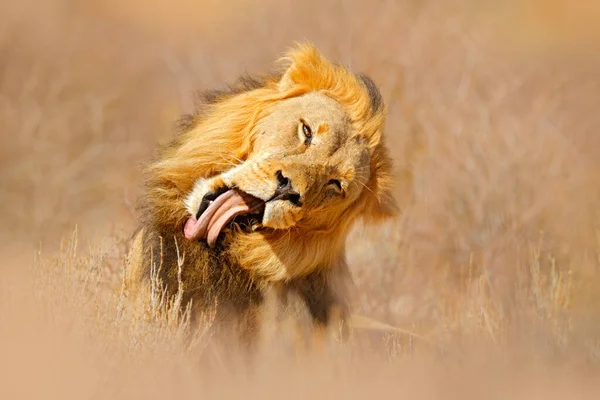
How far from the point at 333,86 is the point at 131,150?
22.4ft

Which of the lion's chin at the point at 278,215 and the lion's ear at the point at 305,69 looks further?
the lion's ear at the point at 305,69

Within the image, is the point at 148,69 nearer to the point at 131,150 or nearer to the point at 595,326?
the point at 131,150

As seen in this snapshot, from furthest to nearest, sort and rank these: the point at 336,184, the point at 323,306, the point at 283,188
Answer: the point at 323,306 < the point at 336,184 < the point at 283,188

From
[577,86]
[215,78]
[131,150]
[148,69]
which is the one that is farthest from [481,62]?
[148,69]

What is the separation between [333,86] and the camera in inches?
238

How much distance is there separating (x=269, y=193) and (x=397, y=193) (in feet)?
19.1

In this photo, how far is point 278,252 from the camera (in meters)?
5.60

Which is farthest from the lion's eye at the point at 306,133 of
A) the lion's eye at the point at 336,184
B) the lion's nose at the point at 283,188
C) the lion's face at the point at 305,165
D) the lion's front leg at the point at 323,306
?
the lion's front leg at the point at 323,306

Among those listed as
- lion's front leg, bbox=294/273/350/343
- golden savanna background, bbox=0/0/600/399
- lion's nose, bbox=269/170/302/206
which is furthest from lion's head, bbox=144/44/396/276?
golden savanna background, bbox=0/0/600/399

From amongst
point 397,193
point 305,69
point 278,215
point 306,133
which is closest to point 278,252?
point 278,215

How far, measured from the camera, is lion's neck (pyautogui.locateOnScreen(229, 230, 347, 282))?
5570 millimetres

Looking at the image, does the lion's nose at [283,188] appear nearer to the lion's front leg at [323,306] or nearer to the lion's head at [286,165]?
the lion's head at [286,165]

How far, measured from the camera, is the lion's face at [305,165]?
5.21 metres

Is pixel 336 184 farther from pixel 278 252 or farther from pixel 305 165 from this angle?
pixel 278 252
